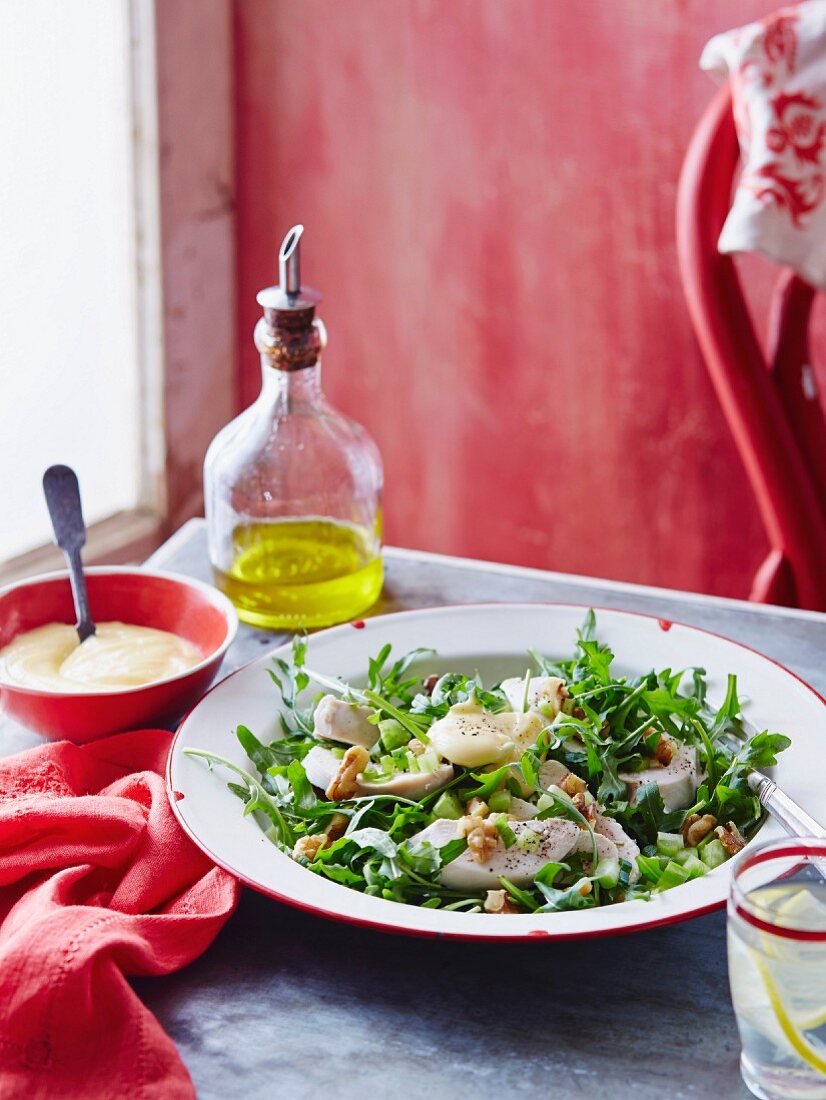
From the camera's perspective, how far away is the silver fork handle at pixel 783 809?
918mm

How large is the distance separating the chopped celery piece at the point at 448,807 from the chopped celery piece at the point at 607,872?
0.37 ft

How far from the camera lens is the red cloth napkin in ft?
2.52

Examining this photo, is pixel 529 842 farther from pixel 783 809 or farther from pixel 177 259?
pixel 177 259

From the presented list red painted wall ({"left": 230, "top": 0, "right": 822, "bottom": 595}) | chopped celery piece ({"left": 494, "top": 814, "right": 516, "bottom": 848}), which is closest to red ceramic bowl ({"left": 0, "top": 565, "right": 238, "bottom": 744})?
chopped celery piece ({"left": 494, "top": 814, "right": 516, "bottom": 848})

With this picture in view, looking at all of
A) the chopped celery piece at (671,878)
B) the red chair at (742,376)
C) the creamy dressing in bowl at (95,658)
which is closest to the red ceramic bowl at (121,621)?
the creamy dressing in bowl at (95,658)

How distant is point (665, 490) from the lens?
2.42 meters

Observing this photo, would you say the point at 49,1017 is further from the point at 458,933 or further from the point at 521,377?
the point at 521,377

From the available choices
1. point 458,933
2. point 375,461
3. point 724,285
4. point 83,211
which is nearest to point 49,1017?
point 458,933

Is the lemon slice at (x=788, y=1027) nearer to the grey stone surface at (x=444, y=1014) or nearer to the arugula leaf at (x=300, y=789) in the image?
the grey stone surface at (x=444, y=1014)

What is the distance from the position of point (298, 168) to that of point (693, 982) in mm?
1949

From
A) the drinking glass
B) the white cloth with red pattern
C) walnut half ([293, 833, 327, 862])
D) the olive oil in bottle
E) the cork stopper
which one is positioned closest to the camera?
the drinking glass

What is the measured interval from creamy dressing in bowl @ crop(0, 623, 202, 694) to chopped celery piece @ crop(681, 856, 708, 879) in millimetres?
493

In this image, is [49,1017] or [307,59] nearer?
[49,1017]

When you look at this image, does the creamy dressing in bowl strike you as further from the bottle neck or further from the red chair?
the red chair
